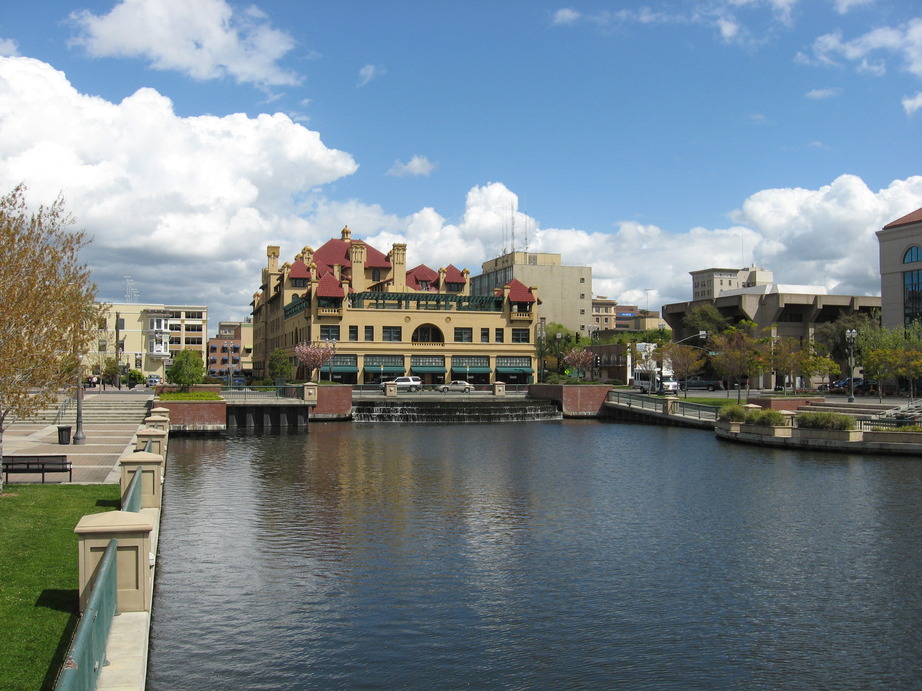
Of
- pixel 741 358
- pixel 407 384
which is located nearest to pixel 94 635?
pixel 741 358

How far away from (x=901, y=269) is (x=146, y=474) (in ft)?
283

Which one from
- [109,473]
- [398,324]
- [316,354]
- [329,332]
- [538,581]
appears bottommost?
[538,581]

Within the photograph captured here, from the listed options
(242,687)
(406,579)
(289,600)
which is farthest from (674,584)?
(242,687)

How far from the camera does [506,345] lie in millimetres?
91000

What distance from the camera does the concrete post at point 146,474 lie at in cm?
1833

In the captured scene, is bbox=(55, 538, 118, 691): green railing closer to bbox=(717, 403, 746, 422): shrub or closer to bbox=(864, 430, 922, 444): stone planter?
bbox=(864, 430, 922, 444): stone planter

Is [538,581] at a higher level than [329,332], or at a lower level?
lower

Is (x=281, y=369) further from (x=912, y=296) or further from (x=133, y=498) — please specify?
(x=912, y=296)

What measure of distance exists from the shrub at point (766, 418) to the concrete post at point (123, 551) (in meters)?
38.2

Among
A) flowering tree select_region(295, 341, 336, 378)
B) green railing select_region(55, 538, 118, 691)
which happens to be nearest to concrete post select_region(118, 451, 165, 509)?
green railing select_region(55, 538, 118, 691)

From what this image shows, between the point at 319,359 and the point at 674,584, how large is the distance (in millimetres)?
65091

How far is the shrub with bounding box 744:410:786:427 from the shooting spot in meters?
43.1

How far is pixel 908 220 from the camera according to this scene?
84.5 metres

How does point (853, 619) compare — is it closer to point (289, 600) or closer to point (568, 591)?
point (568, 591)
